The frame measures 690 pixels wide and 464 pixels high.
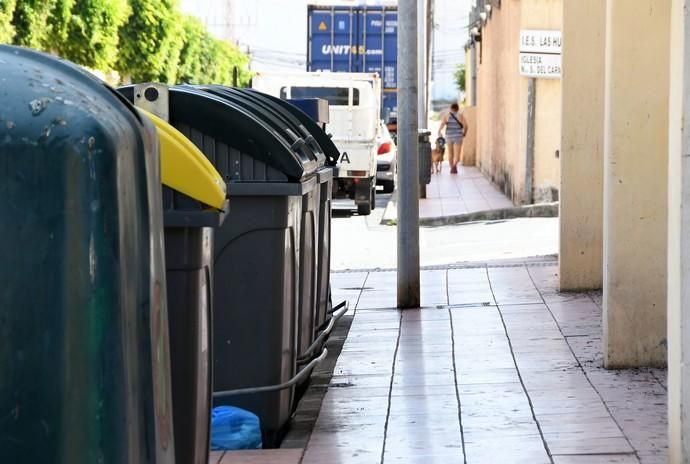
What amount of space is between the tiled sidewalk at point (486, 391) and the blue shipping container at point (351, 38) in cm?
2378

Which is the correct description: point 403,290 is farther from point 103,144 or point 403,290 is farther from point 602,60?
point 103,144

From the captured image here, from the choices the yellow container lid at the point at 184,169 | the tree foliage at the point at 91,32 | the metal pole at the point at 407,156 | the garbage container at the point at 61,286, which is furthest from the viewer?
the tree foliage at the point at 91,32

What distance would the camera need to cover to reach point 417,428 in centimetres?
670

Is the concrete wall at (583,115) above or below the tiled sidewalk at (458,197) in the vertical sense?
above

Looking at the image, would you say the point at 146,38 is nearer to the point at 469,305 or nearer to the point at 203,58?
the point at 203,58

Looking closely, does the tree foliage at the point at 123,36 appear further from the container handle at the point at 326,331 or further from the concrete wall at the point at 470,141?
the container handle at the point at 326,331

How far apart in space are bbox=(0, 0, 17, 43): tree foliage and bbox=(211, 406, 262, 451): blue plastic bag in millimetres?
19384

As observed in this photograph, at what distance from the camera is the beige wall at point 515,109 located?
19.9 m

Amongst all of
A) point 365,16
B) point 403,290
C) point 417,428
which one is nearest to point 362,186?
point 403,290

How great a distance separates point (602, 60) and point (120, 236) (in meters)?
8.97

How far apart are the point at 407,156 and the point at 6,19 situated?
1602cm

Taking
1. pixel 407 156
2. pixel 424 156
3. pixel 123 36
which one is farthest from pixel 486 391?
pixel 123 36

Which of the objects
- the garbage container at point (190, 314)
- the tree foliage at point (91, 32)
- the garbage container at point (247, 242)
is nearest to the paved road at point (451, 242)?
the garbage container at point (247, 242)

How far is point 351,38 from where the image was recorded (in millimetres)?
34812
